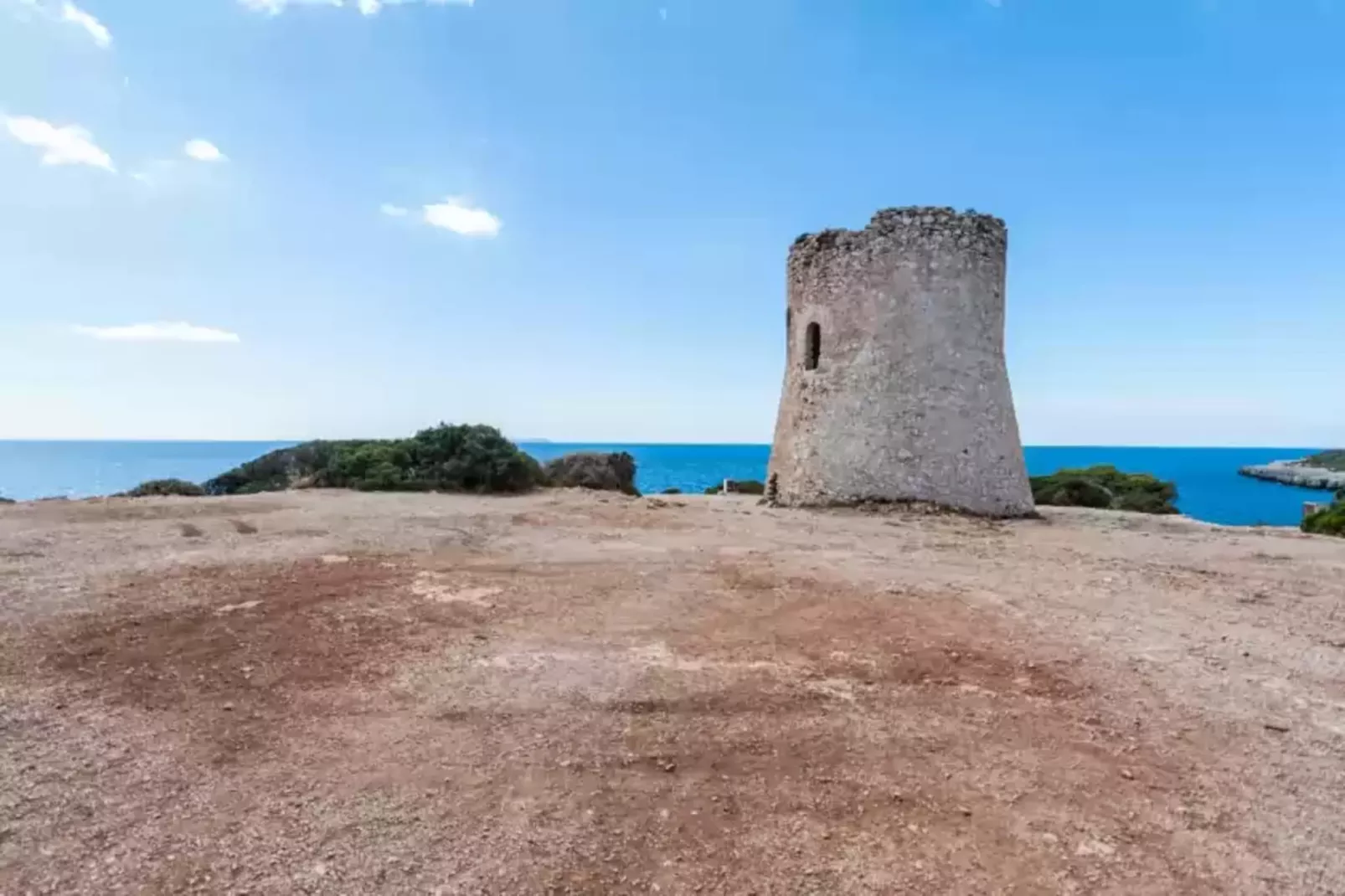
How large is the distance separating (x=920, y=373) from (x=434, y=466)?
9835mm

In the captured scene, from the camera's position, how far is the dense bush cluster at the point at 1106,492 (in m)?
20.4

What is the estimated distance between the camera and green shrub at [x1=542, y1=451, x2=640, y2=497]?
781 inches

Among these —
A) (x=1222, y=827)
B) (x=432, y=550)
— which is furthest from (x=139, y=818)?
(x=432, y=550)

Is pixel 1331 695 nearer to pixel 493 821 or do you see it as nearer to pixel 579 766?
pixel 579 766

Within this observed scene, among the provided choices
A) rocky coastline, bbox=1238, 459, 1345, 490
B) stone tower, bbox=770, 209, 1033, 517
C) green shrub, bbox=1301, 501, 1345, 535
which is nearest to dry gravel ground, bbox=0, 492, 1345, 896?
stone tower, bbox=770, 209, 1033, 517

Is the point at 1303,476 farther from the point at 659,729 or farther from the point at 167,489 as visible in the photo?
the point at 659,729

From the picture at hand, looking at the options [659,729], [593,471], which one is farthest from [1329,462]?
Answer: [659,729]

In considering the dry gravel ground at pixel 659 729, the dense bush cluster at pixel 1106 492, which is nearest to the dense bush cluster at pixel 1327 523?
the dense bush cluster at pixel 1106 492

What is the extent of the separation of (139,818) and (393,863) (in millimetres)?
1123

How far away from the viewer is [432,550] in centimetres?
855

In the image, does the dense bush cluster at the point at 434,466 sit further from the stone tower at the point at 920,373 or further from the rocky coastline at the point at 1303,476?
the rocky coastline at the point at 1303,476

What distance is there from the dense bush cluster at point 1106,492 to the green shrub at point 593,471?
10944 mm

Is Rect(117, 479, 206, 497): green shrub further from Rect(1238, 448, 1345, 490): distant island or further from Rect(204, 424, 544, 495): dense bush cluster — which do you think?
Rect(1238, 448, 1345, 490): distant island

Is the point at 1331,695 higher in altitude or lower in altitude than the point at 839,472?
lower
